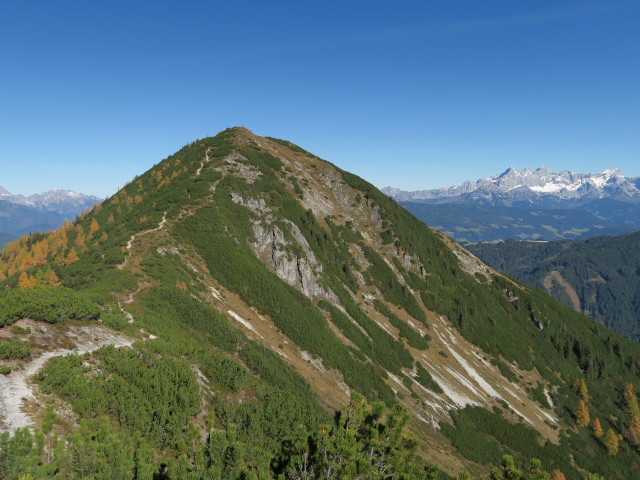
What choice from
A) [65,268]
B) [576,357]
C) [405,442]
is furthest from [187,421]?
[576,357]

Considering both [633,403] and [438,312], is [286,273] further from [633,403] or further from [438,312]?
[633,403]

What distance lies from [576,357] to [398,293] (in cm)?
8318

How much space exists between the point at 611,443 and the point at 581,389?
16.3m

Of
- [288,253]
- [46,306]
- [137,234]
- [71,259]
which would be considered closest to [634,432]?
[288,253]

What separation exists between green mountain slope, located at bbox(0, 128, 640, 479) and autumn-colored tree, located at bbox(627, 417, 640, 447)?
1.55 meters

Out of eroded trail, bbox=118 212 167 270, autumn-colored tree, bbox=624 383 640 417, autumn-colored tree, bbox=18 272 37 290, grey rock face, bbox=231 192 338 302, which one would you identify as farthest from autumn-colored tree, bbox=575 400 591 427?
autumn-colored tree, bbox=18 272 37 290

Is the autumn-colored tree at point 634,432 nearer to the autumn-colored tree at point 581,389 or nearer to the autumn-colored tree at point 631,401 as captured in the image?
the autumn-colored tree at point 631,401

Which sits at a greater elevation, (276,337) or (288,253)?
(288,253)

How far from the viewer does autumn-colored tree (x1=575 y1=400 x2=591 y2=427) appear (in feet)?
316

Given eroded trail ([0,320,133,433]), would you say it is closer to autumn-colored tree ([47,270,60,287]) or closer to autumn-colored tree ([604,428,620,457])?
autumn-colored tree ([47,270,60,287])

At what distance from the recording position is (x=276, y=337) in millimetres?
58688

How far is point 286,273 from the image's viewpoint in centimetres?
7831

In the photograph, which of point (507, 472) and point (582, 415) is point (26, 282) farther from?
point (582, 415)

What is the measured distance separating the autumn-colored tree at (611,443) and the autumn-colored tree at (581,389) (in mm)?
11070
